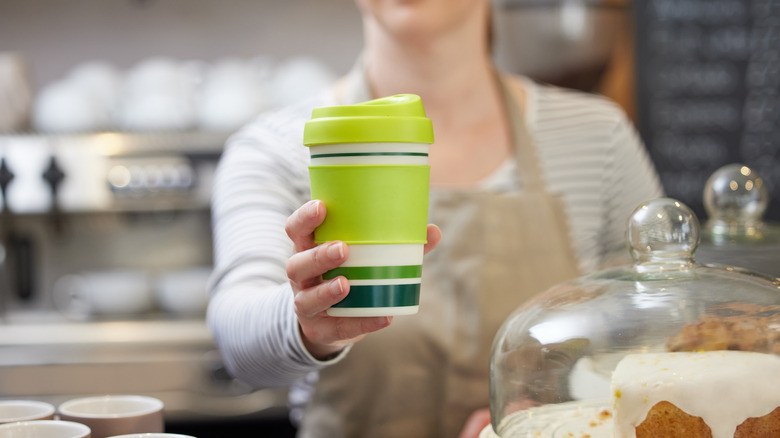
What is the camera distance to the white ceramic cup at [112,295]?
2.29 m

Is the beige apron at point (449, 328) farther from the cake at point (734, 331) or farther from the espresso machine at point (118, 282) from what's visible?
the espresso machine at point (118, 282)

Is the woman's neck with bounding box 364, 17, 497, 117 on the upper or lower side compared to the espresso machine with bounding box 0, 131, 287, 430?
upper

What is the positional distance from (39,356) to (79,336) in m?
0.11

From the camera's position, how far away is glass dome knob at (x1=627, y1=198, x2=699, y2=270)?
2.18ft

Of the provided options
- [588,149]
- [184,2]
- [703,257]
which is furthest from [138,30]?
[703,257]

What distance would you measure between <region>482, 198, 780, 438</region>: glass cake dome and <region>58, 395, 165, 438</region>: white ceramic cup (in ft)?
0.94

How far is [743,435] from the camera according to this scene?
2.03ft

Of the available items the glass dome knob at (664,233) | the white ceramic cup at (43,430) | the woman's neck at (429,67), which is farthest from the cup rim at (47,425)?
the woman's neck at (429,67)

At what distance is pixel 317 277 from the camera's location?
1.83 ft

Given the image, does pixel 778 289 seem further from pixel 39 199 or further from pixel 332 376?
pixel 39 199

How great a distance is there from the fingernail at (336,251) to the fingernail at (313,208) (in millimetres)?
23

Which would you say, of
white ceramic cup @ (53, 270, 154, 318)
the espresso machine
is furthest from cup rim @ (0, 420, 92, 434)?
white ceramic cup @ (53, 270, 154, 318)

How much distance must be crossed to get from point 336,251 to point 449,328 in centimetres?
70

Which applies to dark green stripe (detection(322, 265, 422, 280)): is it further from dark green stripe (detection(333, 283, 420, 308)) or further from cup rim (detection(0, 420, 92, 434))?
cup rim (detection(0, 420, 92, 434))
